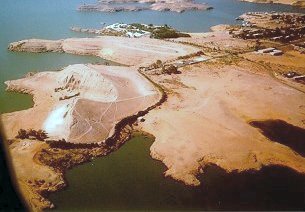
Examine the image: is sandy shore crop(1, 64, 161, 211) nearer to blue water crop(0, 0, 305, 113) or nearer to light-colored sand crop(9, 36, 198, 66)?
blue water crop(0, 0, 305, 113)

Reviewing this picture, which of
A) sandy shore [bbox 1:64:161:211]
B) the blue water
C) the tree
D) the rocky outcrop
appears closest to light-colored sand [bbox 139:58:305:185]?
sandy shore [bbox 1:64:161:211]

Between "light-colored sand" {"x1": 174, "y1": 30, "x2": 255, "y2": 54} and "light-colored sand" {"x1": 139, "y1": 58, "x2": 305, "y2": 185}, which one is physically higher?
"light-colored sand" {"x1": 174, "y1": 30, "x2": 255, "y2": 54}

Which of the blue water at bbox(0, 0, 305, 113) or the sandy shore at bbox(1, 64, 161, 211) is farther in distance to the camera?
the blue water at bbox(0, 0, 305, 113)

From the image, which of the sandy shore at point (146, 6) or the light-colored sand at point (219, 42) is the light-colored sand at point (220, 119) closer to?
the light-colored sand at point (219, 42)

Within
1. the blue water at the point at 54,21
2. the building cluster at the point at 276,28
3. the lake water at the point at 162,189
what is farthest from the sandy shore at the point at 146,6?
the lake water at the point at 162,189

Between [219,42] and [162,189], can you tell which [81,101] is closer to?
[162,189]
